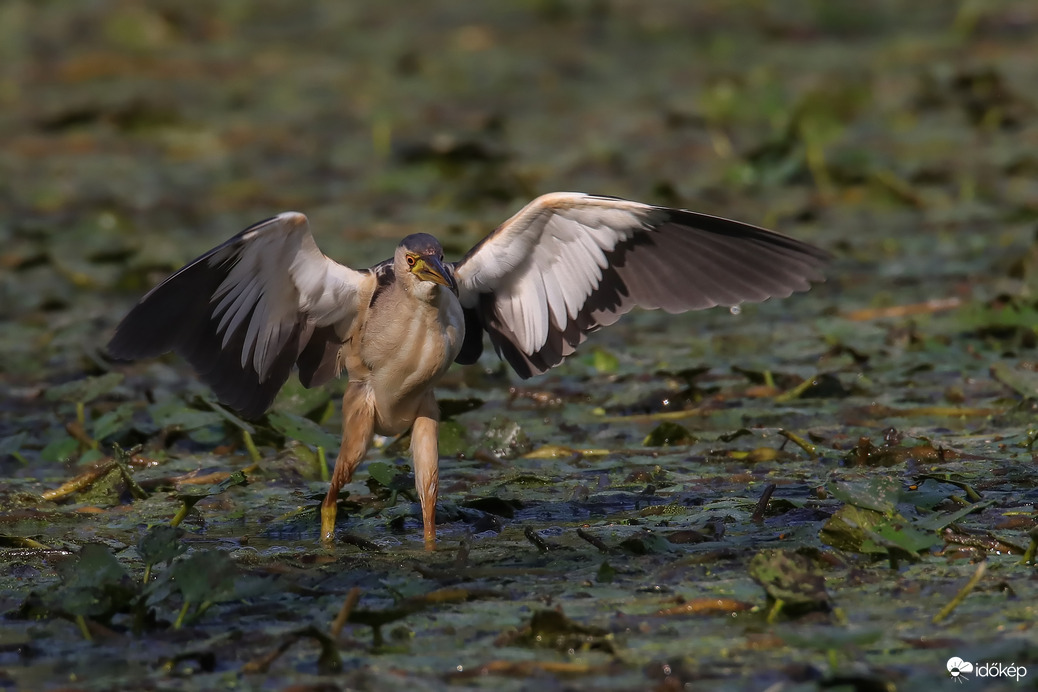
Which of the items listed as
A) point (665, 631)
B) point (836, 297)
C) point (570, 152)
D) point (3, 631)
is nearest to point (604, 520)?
point (665, 631)

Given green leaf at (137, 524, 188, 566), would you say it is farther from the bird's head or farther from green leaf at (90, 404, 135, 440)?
green leaf at (90, 404, 135, 440)

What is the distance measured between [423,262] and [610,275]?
85cm

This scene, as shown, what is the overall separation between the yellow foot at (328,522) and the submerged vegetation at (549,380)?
3.0 inches

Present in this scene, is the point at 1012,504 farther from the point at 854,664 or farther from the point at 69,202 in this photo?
the point at 69,202

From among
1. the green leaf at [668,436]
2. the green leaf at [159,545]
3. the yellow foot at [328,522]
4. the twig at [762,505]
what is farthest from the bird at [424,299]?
the green leaf at [159,545]

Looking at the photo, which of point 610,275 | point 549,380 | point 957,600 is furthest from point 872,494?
point 549,380

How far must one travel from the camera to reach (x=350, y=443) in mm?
5273

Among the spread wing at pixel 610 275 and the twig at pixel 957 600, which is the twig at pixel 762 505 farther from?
the twig at pixel 957 600

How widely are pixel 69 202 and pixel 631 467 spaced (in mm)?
6729

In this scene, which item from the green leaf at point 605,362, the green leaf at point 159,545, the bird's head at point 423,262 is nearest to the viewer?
the green leaf at point 159,545

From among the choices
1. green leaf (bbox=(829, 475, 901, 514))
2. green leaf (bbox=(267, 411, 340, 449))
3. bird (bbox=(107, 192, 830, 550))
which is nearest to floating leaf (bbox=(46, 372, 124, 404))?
green leaf (bbox=(267, 411, 340, 449))

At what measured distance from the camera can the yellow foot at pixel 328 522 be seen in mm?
5129

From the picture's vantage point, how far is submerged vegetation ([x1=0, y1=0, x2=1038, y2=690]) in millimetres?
3938

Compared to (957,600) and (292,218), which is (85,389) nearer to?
(292,218)
